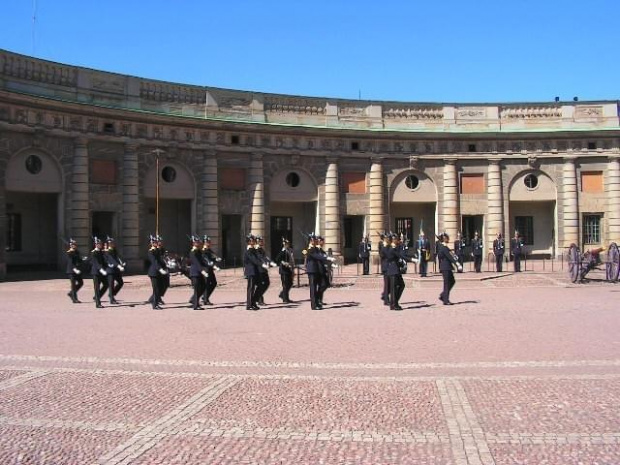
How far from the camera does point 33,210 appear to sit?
31.5 meters

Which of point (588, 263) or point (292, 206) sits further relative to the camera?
point (292, 206)

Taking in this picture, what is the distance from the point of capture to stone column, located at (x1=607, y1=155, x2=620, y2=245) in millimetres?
37469

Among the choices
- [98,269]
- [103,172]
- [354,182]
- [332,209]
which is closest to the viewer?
[98,269]

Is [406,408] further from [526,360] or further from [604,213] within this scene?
[604,213]

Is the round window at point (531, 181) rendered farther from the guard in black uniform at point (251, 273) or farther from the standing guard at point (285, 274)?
the guard in black uniform at point (251, 273)

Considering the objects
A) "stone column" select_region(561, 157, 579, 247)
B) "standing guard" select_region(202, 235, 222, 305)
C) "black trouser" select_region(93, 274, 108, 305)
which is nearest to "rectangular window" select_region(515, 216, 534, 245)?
"stone column" select_region(561, 157, 579, 247)

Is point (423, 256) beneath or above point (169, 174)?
beneath

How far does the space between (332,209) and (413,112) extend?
8.06 m

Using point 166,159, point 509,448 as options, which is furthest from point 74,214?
point 509,448

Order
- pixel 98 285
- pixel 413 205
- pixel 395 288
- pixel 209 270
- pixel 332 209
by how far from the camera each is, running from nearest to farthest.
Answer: pixel 395 288 → pixel 209 270 → pixel 98 285 → pixel 332 209 → pixel 413 205

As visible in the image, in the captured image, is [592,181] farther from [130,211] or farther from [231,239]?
[130,211]

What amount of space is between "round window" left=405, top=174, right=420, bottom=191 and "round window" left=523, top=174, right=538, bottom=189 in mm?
6453

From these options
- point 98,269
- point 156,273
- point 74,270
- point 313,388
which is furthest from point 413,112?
point 313,388

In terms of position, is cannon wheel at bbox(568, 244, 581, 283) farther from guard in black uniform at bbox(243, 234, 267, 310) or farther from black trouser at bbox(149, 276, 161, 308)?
black trouser at bbox(149, 276, 161, 308)
